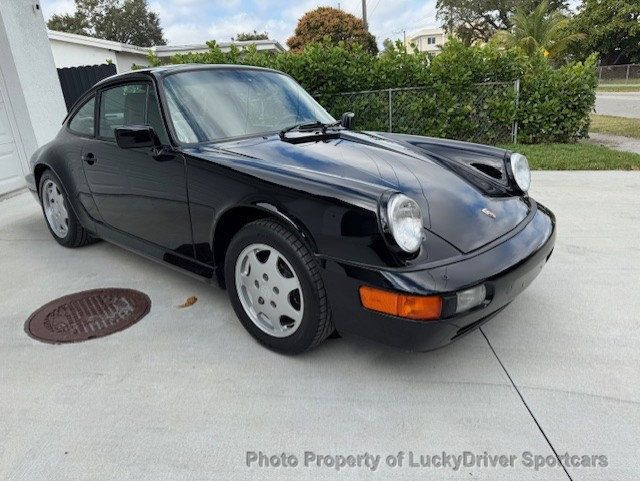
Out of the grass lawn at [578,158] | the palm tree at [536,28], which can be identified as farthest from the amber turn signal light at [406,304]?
the palm tree at [536,28]

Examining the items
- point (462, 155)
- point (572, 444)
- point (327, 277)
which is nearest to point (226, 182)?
point (327, 277)

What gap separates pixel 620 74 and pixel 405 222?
42.0 metres

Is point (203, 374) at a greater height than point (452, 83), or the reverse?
point (452, 83)

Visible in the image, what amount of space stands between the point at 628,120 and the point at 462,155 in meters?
12.3

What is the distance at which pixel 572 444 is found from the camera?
181cm

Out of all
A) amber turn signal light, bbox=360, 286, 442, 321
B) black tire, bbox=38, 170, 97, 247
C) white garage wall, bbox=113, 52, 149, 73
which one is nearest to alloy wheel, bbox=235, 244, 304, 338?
amber turn signal light, bbox=360, 286, 442, 321

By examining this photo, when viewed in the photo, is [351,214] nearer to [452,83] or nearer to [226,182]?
[226,182]

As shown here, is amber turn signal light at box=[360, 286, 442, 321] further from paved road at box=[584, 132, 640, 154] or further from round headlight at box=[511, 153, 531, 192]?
paved road at box=[584, 132, 640, 154]

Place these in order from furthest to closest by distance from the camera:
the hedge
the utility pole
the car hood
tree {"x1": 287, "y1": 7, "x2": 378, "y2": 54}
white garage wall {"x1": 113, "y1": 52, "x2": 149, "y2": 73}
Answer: the utility pole
tree {"x1": 287, "y1": 7, "x2": 378, "y2": 54}
white garage wall {"x1": 113, "y1": 52, "x2": 149, "y2": 73}
the hedge
the car hood

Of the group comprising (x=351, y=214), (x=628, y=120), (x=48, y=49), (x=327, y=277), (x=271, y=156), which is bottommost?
(x=628, y=120)

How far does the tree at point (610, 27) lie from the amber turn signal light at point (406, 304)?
4119 centimetres

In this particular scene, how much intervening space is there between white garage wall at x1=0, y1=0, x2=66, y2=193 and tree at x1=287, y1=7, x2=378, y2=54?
65.5ft

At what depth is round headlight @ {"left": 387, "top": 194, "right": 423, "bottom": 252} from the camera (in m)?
1.90

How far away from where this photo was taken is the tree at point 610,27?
35438 mm
